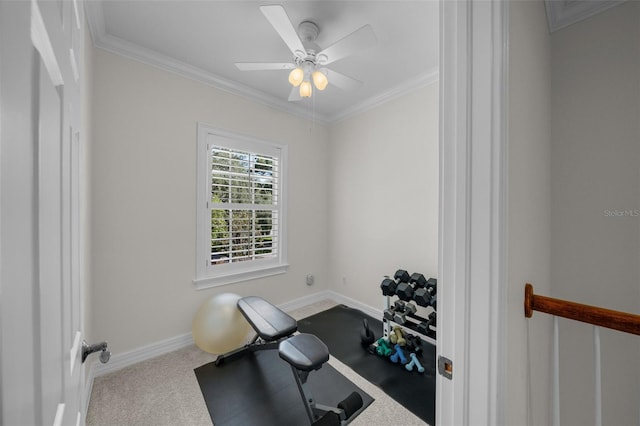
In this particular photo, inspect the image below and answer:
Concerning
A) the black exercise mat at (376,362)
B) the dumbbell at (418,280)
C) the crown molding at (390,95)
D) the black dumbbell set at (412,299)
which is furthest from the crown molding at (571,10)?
the black exercise mat at (376,362)

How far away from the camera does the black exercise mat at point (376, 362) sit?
180 cm

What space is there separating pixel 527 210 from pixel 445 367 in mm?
771

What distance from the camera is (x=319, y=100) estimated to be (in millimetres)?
3166

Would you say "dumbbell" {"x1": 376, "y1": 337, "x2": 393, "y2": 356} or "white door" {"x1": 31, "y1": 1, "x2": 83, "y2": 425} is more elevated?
"white door" {"x1": 31, "y1": 1, "x2": 83, "y2": 425}

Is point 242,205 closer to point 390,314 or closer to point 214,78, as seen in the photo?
point 214,78

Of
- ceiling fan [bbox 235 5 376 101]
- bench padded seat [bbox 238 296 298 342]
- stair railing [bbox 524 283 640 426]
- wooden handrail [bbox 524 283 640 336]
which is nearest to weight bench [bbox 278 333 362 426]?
bench padded seat [bbox 238 296 298 342]

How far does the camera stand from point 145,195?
2.27 metres

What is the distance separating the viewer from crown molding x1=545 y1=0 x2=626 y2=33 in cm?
152

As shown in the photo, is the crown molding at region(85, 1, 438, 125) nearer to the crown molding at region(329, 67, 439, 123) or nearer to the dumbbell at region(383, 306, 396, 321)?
the crown molding at region(329, 67, 439, 123)

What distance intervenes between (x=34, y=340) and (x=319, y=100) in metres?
3.24

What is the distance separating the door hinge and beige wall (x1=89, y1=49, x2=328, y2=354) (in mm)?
2381

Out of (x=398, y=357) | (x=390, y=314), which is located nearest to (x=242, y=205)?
(x=390, y=314)

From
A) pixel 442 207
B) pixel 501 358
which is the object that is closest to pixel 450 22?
pixel 442 207

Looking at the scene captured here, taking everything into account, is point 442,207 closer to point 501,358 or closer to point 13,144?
point 501,358
